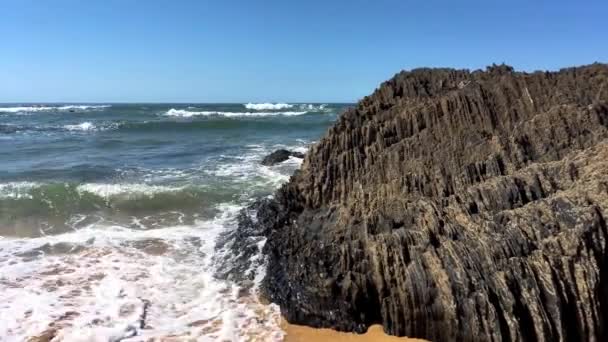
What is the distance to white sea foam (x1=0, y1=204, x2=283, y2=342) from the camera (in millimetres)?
5988

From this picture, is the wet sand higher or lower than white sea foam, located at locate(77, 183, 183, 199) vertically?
lower

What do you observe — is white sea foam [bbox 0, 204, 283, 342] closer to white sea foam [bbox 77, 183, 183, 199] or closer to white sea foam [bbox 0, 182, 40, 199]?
white sea foam [bbox 77, 183, 183, 199]

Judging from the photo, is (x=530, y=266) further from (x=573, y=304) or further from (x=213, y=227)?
(x=213, y=227)

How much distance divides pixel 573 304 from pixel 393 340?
5.90 feet

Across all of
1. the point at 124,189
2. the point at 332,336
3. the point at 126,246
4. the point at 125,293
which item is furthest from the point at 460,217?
the point at 124,189

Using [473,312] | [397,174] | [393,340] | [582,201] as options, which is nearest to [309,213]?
[397,174]

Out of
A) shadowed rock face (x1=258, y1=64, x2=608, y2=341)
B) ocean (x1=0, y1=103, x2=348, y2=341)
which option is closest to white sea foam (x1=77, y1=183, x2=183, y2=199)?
ocean (x1=0, y1=103, x2=348, y2=341)

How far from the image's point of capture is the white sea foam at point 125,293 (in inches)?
236

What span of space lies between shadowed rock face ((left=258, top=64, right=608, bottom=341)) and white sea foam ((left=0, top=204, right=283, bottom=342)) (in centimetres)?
70

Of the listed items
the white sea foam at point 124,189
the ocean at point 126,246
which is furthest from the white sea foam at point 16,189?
the white sea foam at point 124,189

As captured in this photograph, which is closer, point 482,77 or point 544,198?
point 544,198

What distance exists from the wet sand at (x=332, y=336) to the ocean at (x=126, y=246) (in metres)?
0.17

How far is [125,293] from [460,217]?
185 inches

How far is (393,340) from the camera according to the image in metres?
5.33
